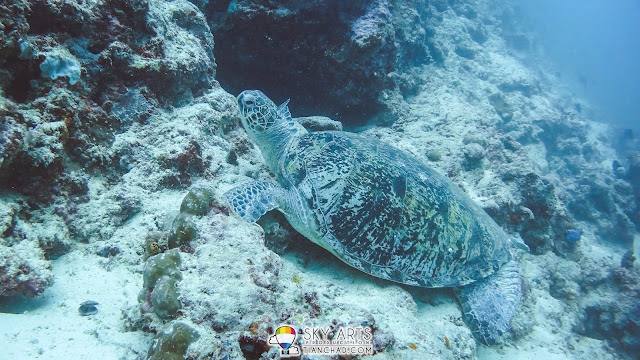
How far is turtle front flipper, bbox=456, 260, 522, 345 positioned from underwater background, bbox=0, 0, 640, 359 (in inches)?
8.6

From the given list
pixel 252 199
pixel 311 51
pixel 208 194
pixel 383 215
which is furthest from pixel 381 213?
pixel 311 51

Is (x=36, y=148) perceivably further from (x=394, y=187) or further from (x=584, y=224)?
(x=584, y=224)

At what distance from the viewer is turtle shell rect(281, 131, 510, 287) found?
10.9 ft

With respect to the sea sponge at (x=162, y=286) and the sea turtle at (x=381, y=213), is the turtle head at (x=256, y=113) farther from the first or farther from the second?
the sea sponge at (x=162, y=286)

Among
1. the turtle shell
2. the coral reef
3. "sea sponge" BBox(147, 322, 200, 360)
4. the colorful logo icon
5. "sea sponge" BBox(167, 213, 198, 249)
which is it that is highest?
the coral reef

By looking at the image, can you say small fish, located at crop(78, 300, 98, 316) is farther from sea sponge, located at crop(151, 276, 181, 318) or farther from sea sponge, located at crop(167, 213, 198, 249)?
sea sponge, located at crop(167, 213, 198, 249)

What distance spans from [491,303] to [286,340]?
3.21m

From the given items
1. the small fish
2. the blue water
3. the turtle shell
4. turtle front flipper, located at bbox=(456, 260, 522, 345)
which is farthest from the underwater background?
the blue water

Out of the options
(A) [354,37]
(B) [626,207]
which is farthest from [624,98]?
(A) [354,37]

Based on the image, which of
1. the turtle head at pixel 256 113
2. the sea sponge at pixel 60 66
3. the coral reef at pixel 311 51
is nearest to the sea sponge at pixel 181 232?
the sea sponge at pixel 60 66

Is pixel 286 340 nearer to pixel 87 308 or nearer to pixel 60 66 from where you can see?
pixel 87 308

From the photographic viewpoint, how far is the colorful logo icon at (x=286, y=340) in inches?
68.0

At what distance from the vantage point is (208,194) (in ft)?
8.25

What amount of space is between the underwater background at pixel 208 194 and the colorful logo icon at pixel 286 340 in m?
0.04
